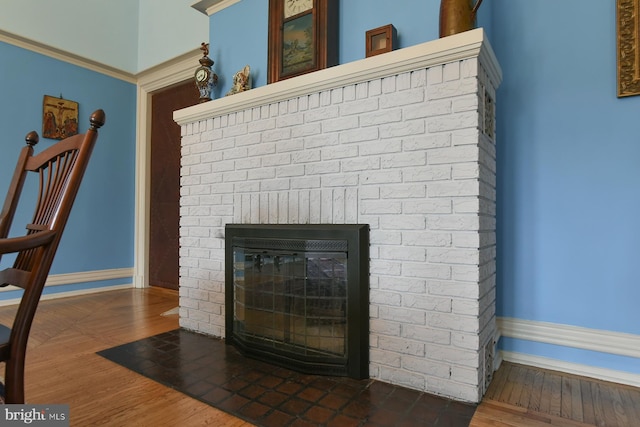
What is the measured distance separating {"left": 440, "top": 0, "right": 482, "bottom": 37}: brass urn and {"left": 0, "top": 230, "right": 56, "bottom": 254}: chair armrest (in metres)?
1.79

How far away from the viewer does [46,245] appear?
3.07ft

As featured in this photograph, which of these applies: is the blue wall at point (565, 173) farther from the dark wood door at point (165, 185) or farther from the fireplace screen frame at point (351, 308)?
the dark wood door at point (165, 185)

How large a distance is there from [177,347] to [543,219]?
224 centimetres

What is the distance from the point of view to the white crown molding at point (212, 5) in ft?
9.21

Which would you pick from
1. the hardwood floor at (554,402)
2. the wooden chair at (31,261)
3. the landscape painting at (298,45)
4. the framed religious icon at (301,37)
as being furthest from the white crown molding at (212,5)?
the hardwood floor at (554,402)

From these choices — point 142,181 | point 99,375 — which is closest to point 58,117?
point 142,181

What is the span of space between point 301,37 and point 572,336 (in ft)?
7.71

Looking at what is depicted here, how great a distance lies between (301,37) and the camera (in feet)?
7.70

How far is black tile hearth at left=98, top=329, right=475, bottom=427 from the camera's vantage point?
139cm

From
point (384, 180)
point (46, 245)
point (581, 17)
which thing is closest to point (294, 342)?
point (384, 180)

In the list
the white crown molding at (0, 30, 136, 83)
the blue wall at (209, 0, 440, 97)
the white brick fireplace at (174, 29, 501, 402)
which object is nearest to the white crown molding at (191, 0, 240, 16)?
the blue wall at (209, 0, 440, 97)

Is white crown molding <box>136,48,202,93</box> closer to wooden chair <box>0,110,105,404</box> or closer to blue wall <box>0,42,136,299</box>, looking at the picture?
blue wall <box>0,42,136,299</box>

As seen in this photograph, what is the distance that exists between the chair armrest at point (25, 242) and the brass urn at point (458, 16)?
70.5 inches

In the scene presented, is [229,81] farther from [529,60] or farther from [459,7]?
[529,60]
